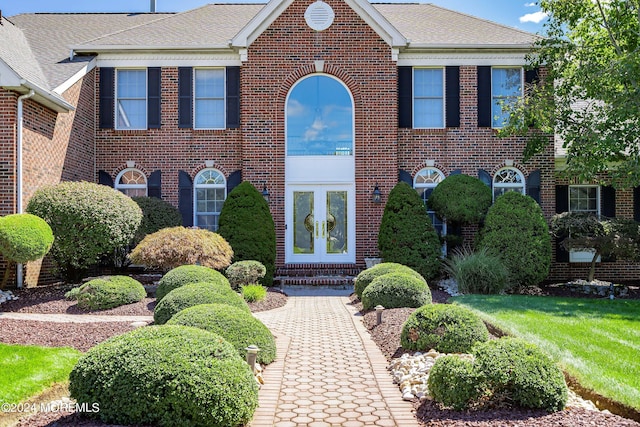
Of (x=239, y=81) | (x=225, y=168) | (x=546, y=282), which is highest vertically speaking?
(x=239, y=81)

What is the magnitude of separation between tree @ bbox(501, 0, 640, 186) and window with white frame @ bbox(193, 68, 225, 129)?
7990 millimetres

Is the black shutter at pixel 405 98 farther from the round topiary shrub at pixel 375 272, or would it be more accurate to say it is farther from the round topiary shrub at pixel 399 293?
the round topiary shrub at pixel 399 293

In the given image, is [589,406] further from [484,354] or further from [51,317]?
[51,317]

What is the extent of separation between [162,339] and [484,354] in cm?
265

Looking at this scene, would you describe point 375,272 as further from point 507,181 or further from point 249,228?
point 507,181

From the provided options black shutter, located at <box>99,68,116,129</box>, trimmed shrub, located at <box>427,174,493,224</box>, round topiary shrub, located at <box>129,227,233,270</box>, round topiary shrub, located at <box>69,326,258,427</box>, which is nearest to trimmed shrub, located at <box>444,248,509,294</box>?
trimmed shrub, located at <box>427,174,493,224</box>

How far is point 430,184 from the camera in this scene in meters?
16.6

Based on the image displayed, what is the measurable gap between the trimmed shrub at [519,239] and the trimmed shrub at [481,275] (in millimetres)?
646

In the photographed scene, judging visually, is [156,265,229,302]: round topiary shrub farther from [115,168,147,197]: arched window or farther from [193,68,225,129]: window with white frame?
[193,68,225,129]: window with white frame

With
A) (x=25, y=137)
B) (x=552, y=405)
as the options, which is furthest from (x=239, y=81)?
(x=552, y=405)

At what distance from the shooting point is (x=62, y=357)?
6203 millimetres

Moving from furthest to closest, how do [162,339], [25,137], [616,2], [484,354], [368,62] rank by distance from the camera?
[368,62] → [616,2] → [25,137] → [484,354] → [162,339]

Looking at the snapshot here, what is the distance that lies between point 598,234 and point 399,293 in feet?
26.3

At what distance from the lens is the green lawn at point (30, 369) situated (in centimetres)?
497
